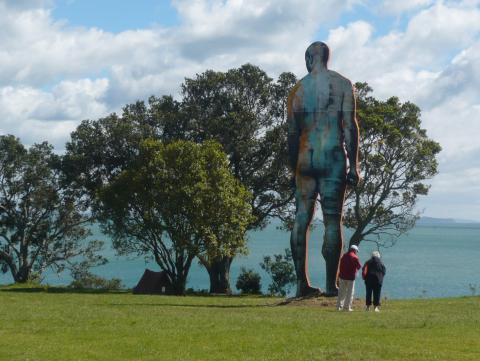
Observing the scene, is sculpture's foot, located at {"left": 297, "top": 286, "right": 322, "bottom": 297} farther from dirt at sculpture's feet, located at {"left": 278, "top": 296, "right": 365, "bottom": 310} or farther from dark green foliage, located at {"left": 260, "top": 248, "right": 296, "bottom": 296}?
dark green foliage, located at {"left": 260, "top": 248, "right": 296, "bottom": 296}

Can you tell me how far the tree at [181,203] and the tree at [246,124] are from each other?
18.6 ft

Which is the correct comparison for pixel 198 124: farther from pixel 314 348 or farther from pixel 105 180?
pixel 314 348

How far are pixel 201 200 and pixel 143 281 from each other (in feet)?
16.2

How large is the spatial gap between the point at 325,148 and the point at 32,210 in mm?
24857

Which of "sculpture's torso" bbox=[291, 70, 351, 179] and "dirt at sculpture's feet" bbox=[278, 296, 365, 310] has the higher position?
"sculpture's torso" bbox=[291, 70, 351, 179]

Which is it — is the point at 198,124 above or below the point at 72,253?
above

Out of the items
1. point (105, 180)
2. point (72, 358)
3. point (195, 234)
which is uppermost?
point (105, 180)

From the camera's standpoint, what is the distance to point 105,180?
3994 centimetres

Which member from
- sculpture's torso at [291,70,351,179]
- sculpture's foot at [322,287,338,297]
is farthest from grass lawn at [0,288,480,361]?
sculpture's torso at [291,70,351,179]

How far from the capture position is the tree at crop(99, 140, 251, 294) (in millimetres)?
31625

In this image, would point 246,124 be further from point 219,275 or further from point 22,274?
point 22,274

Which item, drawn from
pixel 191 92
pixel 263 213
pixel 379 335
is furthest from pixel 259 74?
pixel 379 335

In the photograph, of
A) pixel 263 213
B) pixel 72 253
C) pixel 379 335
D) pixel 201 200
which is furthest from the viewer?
pixel 72 253

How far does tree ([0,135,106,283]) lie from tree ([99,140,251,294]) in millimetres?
8616
